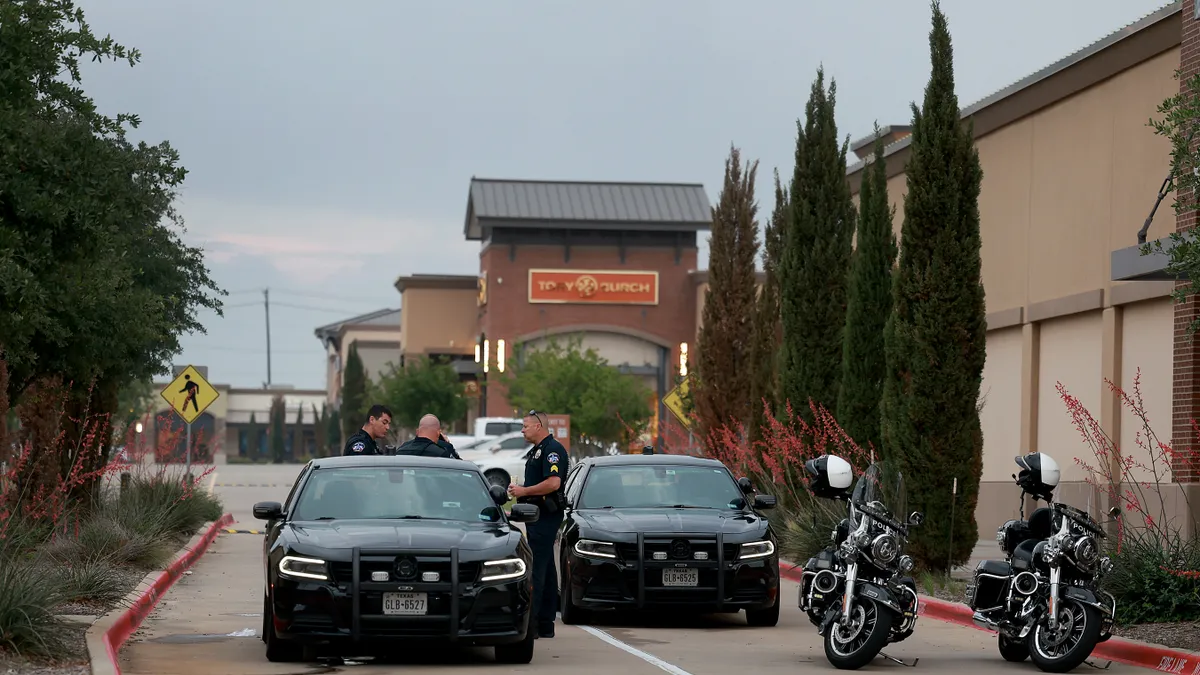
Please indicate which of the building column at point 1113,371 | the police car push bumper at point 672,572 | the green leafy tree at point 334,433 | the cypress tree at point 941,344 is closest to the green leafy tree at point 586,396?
the building column at point 1113,371

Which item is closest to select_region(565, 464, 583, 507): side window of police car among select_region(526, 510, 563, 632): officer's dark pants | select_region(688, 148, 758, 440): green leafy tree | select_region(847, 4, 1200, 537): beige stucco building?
select_region(526, 510, 563, 632): officer's dark pants

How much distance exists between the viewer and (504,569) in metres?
12.7

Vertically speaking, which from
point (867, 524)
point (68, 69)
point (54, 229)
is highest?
point (68, 69)

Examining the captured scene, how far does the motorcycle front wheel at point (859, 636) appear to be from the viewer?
42.6 ft

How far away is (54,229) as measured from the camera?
579 inches

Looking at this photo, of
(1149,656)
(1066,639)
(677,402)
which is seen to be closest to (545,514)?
(1066,639)

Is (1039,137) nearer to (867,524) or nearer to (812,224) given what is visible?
(812,224)

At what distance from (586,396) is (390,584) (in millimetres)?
50542

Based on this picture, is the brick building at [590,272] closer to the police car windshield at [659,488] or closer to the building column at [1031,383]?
the building column at [1031,383]

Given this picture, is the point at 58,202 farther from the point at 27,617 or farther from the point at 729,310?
the point at 729,310

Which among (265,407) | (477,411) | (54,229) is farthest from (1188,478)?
(265,407)

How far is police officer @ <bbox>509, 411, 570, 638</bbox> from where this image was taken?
14648 millimetres

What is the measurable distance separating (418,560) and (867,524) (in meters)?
3.42

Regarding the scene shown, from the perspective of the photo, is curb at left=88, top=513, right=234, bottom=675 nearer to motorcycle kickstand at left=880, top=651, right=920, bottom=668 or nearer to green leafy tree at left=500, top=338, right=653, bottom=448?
motorcycle kickstand at left=880, top=651, right=920, bottom=668
